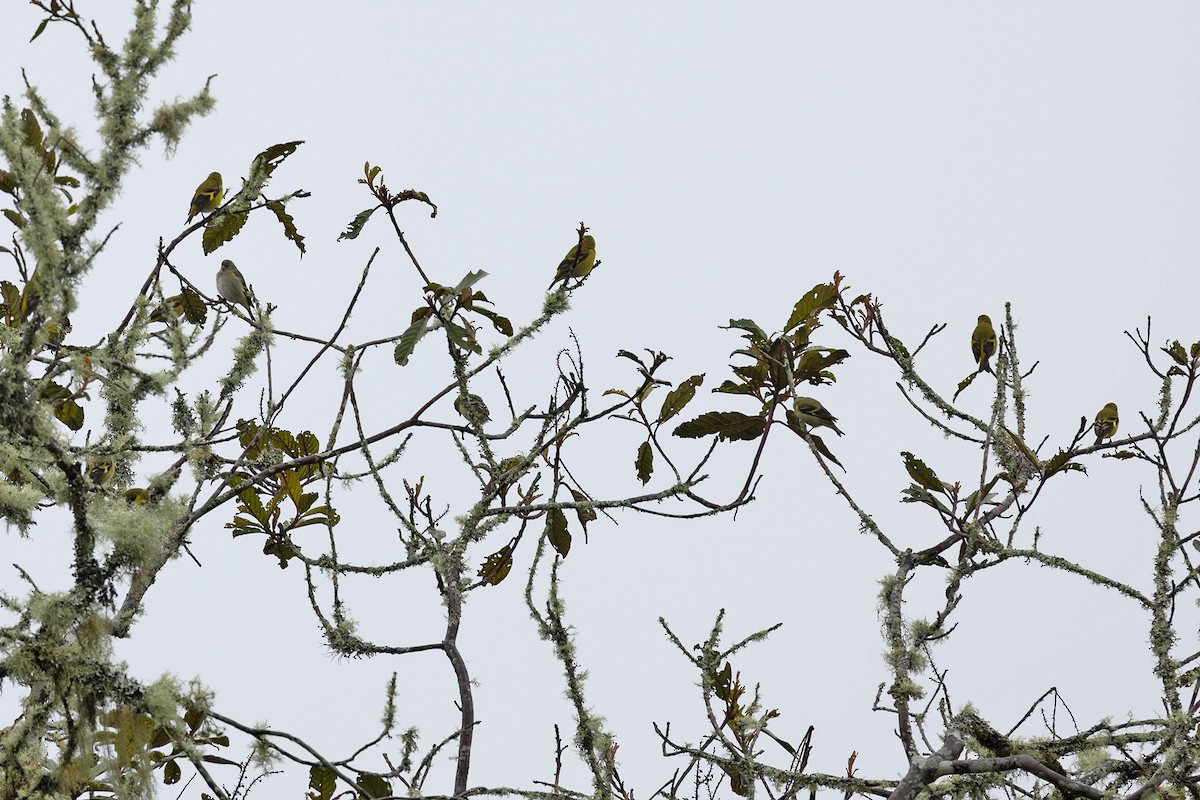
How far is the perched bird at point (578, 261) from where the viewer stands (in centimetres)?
202

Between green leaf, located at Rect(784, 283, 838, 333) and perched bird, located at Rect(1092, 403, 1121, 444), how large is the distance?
742 mm

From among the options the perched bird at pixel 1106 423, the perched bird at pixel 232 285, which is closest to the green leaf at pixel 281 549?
the perched bird at pixel 232 285

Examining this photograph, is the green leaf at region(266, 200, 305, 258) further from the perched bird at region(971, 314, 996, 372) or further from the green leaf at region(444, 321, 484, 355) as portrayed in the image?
the perched bird at region(971, 314, 996, 372)

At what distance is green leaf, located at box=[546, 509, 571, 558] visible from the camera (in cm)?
224

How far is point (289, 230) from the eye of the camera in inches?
87.3

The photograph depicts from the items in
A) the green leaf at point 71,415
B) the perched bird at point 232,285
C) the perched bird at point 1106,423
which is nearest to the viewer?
the perched bird at point 1106,423

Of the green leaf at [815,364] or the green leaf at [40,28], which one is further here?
the green leaf at [815,364]

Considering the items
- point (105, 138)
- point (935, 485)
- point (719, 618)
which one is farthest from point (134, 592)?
point (935, 485)

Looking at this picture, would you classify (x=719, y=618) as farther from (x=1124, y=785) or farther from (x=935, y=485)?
(x=1124, y=785)

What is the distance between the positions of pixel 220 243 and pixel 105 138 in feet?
2.89

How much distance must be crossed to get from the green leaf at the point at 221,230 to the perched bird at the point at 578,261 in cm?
69

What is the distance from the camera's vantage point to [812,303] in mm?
2133

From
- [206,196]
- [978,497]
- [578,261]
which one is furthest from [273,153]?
[978,497]

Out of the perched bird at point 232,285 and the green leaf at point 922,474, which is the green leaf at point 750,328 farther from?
the perched bird at point 232,285
